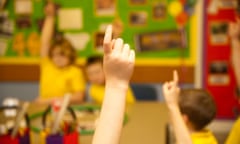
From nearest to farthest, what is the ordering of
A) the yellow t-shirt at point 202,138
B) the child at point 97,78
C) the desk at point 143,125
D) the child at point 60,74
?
the yellow t-shirt at point 202,138 < the desk at point 143,125 < the child at point 97,78 < the child at point 60,74

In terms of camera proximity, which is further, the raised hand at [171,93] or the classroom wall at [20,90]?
the classroom wall at [20,90]

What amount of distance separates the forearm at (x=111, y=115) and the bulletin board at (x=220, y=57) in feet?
7.23

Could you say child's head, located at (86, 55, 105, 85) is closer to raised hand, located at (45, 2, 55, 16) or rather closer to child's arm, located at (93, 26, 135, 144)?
raised hand, located at (45, 2, 55, 16)

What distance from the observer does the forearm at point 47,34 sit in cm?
277

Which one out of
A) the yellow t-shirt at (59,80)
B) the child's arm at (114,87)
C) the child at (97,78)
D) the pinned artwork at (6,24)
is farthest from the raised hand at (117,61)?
the pinned artwork at (6,24)

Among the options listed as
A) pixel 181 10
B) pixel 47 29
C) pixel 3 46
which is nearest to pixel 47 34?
pixel 47 29

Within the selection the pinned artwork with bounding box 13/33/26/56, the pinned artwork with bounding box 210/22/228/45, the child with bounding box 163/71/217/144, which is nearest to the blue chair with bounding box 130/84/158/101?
the pinned artwork with bounding box 210/22/228/45

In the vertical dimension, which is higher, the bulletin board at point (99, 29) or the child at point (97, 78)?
the bulletin board at point (99, 29)

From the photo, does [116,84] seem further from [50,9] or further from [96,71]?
[50,9]

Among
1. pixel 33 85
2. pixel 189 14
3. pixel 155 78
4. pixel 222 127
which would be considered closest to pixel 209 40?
pixel 189 14

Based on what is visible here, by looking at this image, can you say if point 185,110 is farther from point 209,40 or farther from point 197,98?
point 209,40

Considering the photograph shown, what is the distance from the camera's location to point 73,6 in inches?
120

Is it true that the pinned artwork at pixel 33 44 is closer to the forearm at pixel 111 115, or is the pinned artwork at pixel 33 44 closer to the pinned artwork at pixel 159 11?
the pinned artwork at pixel 159 11

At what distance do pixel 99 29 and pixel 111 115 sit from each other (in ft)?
7.30
